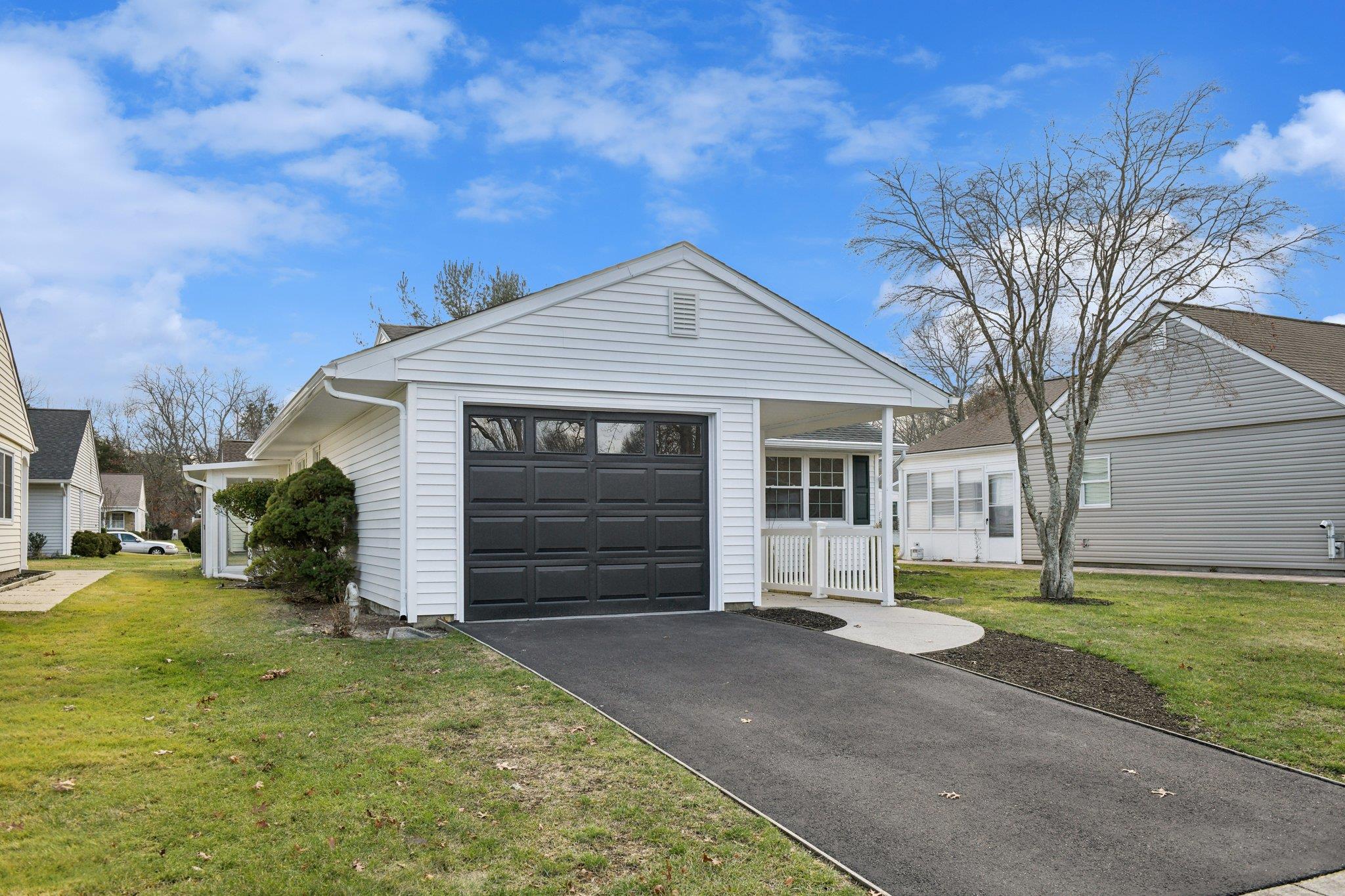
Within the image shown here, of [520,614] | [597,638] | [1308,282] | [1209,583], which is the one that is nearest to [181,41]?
[520,614]

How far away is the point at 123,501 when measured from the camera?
52344 millimetres

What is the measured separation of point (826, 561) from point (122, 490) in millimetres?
52005

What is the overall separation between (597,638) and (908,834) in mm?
5271

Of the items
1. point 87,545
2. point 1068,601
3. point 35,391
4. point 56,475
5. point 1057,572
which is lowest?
point 87,545

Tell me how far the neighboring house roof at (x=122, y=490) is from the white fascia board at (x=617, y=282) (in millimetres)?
49374

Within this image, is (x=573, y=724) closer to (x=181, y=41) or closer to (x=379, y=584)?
(x=379, y=584)

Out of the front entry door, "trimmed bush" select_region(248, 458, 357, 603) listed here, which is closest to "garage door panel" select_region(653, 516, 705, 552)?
"trimmed bush" select_region(248, 458, 357, 603)

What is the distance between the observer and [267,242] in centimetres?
2142

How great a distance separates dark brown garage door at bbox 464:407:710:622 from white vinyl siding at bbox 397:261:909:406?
444 mm

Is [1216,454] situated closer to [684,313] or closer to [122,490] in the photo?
[684,313]

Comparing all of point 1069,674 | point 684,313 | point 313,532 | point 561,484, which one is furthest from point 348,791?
point 313,532

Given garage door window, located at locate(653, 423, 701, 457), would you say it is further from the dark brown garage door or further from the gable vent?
the gable vent

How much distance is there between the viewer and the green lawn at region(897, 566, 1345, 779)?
611cm

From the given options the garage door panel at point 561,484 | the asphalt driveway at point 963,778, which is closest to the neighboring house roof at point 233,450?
the garage door panel at point 561,484
